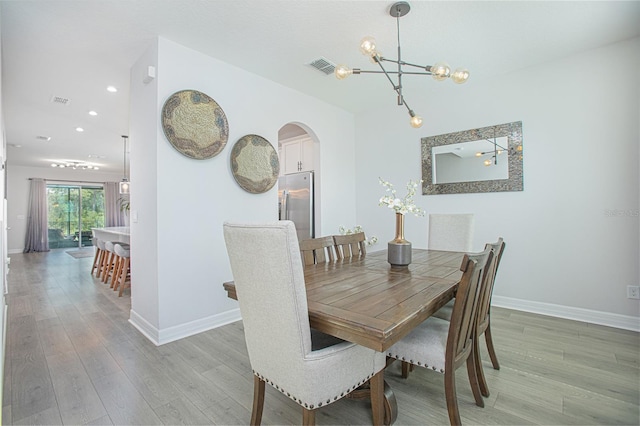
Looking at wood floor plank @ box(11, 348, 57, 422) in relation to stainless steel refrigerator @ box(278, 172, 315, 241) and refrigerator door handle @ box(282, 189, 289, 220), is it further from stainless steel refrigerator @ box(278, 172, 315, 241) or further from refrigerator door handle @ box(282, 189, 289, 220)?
refrigerator door handle @ box(282, 189, 289, 220)

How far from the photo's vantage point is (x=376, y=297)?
1395 mm

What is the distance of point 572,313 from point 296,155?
155 inches

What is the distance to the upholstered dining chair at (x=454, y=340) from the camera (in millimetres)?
1329

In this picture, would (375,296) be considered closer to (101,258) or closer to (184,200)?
(184,200)

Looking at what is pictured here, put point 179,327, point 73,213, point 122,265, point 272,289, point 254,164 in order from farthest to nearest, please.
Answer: point 73,213 → point 122,265 → point 254,164 → point 179,327 → point 272,289

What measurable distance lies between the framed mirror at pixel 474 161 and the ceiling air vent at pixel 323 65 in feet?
5.13

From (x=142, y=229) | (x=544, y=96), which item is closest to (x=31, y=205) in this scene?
(x=142, y=229)

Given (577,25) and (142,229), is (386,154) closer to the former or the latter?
(577,25)

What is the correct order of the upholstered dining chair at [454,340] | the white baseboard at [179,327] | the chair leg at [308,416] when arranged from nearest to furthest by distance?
the chair leg at [308,416], the upholstered dining chair at [454,340], the white baseboard at [179,327]

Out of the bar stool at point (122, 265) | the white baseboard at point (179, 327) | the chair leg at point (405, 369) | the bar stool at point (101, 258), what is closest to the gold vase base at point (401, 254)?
the chair leg at point (405, 369)

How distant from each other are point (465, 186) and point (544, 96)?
3.85 ft

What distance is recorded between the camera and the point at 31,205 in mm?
8602

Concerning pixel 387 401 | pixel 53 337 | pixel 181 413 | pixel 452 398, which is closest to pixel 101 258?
pixel 53 337

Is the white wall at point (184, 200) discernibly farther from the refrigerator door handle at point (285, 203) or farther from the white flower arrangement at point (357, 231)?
the white flower arrangement at point (357, 231)
